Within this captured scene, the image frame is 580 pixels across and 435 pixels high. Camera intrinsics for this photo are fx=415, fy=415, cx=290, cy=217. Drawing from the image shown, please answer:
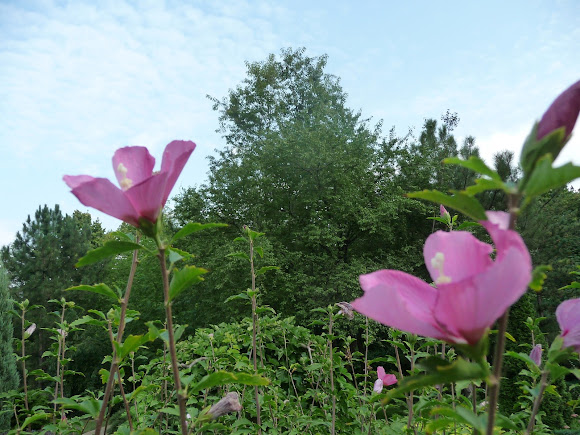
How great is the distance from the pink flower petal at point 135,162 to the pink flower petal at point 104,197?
0.08 m

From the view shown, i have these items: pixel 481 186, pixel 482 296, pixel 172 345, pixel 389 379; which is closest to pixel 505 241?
pixel 482 296

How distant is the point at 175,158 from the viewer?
0.70 metres

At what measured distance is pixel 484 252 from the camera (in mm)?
447

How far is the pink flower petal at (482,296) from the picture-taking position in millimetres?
385

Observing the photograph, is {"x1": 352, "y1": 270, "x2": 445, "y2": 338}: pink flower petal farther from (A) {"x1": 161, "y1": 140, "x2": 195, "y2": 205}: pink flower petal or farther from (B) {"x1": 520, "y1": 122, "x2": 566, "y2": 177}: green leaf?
(A) {"x1": 161, "y1": 140, "x2": 195, "y2": 205}: pink flower petal

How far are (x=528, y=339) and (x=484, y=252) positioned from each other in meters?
7.93

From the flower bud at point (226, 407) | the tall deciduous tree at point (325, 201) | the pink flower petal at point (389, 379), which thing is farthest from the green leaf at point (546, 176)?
the tall deciduous tree at point (325, 201)

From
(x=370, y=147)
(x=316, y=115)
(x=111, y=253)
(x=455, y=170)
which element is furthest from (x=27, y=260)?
(x=111, y=253)

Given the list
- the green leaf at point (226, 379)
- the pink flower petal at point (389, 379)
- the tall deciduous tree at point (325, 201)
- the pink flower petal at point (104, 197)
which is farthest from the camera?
the tall deciduous tree at point (325, 201)

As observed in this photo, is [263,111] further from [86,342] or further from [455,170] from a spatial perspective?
[86,342]

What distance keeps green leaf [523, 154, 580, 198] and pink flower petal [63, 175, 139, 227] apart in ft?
1.86

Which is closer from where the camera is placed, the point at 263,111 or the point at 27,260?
the point at 27,260

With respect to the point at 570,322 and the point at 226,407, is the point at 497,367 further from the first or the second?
the point at 226,407

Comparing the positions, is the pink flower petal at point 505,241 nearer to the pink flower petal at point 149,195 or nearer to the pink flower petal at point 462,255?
the pink flower petal at point 462,255
